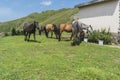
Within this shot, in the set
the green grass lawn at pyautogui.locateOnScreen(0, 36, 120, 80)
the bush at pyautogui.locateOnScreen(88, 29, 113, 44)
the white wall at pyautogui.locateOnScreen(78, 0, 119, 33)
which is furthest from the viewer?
the white wall at pyautogui.locateOnScreen(78, 0, 119, 33)

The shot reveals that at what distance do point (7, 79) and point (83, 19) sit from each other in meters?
17.9

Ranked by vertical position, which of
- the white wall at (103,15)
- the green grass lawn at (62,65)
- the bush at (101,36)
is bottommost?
the green grass lawn at (62,65)

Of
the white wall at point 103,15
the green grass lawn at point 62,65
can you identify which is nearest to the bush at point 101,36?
the white wall at point 103,15

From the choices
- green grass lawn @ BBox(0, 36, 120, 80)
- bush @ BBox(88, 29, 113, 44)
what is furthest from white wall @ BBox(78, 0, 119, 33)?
green grass lawn @ BBox(0, 36, 120, 80)

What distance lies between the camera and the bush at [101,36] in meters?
21.9

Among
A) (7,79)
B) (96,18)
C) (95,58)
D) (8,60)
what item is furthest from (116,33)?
(7,79)

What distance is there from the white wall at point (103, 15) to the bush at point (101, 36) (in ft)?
2.09

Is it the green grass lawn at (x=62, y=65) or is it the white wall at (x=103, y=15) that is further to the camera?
the white wall at (x=103, y=15)

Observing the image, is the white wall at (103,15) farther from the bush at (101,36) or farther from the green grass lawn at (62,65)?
the green grass lawn at (62,65)

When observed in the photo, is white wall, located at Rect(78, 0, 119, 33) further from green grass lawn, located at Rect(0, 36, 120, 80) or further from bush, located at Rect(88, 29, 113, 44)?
green grass lawn, located at Rect(0, 36, 120, 80)

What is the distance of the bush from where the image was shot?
21.9m

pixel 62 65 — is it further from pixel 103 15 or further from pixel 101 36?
pixel 103 15

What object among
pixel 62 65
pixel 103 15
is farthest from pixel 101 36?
pixel 62 65

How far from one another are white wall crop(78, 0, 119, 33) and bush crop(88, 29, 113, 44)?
0.64 m
